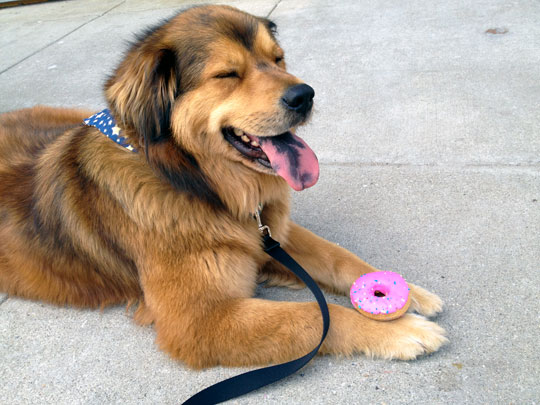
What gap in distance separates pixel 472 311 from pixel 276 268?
1119mm

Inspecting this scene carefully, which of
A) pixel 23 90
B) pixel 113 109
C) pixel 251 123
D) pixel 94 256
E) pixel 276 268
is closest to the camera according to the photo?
pixel 251 123

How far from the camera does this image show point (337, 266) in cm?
302

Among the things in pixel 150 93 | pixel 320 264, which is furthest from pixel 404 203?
pixel 150 93

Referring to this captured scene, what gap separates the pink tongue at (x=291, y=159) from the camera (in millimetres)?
2574

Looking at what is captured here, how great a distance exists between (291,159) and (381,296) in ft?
2.93

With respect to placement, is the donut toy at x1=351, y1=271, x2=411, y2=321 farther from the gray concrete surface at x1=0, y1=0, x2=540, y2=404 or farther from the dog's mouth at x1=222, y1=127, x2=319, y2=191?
the dog's mouth at x1=222, y1=127, x2=319, y2=191

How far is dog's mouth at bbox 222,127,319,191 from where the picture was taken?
2.58 meters

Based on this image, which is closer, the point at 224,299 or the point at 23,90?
the point at 224,299

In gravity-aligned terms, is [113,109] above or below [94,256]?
above

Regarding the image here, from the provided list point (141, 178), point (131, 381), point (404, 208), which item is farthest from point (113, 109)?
point (404, 208)

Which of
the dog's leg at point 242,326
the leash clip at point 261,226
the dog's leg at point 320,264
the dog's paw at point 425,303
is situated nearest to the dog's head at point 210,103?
the leash clip at point 261,226

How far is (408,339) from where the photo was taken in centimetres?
250

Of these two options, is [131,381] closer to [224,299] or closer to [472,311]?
[224,299]

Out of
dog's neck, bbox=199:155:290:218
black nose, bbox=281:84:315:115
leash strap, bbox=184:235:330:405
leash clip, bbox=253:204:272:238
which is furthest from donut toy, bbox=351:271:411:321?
black nose, bbox=281:84:315:115
